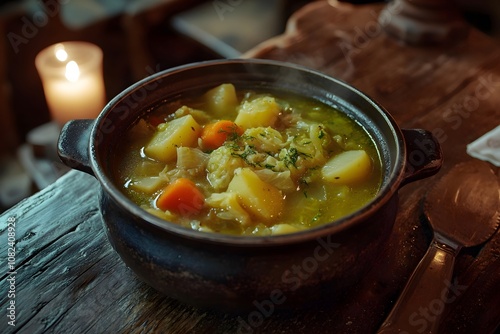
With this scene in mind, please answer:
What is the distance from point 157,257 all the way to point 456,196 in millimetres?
1094

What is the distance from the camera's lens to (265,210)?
1.55 metres

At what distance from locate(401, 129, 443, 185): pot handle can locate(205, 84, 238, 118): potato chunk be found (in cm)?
67

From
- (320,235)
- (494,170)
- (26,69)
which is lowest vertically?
(26,69)

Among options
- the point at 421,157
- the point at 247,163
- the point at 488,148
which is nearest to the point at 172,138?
the point at 247,163

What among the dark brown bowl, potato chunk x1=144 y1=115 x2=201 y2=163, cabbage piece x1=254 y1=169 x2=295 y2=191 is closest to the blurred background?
potato chunk x1=144 y1=115 x2=201 y2=163

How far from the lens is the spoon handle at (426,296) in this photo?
146 centimetres

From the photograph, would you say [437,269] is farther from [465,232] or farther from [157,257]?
[157,257]

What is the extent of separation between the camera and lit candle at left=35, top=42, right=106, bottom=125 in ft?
10.8

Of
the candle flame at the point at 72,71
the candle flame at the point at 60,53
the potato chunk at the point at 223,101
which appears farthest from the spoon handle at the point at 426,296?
the candle flame at the point at 60,53

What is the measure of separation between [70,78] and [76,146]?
1.85 m

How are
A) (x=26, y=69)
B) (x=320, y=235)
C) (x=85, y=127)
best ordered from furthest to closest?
(x=26, y=69) < (x=85, y=127) < (x=320, y=235)

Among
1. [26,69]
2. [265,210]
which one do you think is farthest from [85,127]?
[26,69]

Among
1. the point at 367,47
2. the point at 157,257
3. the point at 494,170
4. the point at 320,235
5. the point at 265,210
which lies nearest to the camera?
the point at 320,235

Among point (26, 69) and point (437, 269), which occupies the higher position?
point (437, 269)
